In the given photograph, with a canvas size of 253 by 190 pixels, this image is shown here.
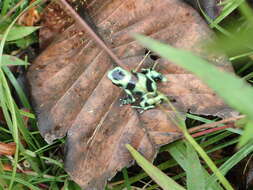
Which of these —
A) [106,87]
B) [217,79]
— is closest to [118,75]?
[106,87]

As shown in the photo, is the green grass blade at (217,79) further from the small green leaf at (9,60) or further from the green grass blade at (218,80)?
the small green leaf at (9,60)

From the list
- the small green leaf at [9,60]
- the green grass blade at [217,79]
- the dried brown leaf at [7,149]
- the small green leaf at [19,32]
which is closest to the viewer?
the green grass blade at [217,79]

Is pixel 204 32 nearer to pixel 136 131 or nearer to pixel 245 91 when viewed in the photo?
pixel 136 131

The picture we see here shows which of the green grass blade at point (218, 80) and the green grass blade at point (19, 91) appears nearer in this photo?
the green grass blade at point (218, 80)

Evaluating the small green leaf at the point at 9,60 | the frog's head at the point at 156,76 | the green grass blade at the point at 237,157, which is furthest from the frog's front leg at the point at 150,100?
the small green leaf at the point at 9,60

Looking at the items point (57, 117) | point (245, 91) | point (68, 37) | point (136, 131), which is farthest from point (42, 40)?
point (245, 91)

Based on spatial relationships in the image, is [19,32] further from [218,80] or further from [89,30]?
[218,80]
